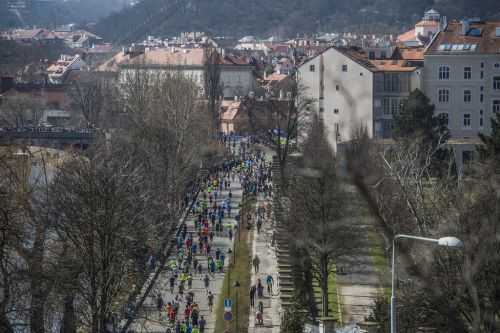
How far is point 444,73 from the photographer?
43.6m

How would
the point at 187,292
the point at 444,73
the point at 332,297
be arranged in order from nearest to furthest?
the point at 332,297 < the point at 187,292 < the point at 444,73

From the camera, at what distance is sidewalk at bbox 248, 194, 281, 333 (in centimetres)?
2352

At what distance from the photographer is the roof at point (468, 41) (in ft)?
142

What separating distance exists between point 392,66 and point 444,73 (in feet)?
7.53

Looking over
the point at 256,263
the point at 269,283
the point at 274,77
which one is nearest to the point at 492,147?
the point at 256,263

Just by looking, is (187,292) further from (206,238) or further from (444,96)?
(444,96)

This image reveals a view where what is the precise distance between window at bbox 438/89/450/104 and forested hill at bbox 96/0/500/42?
103m

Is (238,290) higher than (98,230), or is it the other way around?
(98,230)

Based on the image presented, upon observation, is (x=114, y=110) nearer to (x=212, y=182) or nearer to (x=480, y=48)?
(x=212, y=182)

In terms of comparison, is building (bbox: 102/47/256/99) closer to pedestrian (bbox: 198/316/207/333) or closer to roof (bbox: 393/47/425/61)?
roof (bbox: 393/47/425/61)

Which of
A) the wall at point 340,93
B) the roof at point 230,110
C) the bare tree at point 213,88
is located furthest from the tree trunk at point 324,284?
the roof at point 230,110

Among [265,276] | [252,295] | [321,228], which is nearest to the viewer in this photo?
[321,228]

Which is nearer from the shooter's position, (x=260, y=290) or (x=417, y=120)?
(x=260, y=290)

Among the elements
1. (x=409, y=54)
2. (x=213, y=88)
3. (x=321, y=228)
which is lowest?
(x=321, y=228)
